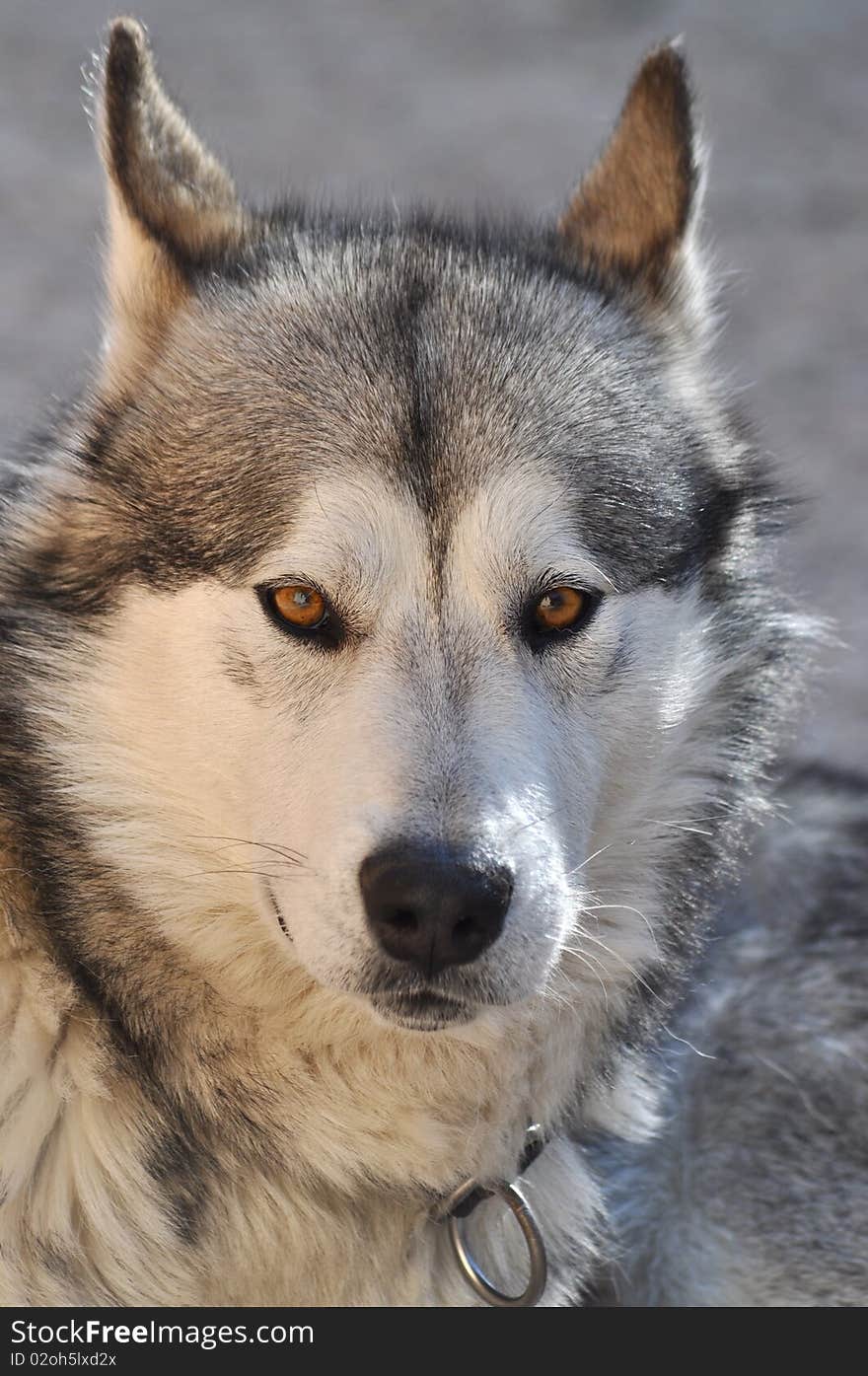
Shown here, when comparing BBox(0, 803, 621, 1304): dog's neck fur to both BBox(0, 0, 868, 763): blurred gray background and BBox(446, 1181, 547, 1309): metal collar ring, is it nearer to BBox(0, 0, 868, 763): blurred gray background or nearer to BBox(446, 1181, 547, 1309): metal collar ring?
BBox(446, 1181, 547, 1309): metal collar ring

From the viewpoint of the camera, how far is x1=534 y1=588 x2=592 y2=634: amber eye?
2.98 metres

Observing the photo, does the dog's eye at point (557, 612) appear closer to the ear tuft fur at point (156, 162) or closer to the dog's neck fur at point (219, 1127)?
the dog's neck fur at point (219, 1127)

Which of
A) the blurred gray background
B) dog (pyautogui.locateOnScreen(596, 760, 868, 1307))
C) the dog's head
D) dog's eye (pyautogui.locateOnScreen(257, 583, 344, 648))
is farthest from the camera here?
the blurred gray background

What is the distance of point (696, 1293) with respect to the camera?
410 centimetres

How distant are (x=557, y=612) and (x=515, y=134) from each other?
929 centimetres

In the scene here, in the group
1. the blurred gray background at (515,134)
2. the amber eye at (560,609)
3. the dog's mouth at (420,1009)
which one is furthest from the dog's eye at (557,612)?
Result: the blurred gray background at (515,134)

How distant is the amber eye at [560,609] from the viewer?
2.98 m

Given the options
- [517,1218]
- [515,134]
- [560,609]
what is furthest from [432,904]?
[515,134]

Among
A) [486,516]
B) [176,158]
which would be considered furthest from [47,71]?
[486,516]

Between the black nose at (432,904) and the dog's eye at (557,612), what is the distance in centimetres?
56

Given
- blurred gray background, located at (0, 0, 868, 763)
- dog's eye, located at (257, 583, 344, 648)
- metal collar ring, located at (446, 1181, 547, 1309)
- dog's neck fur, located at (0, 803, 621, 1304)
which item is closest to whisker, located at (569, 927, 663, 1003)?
dog's neck fur, located at (0, 803, 621, 1304)

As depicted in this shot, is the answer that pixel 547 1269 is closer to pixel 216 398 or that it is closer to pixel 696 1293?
pixel 696 1293

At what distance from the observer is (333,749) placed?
275 cm
